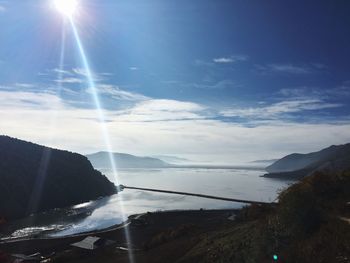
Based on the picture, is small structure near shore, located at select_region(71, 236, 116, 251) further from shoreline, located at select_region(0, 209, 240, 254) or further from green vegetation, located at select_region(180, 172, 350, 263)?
green vegetation, located at select_region(180, 172, 350, 263)

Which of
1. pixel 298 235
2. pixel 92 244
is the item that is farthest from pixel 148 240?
pixel 298 235

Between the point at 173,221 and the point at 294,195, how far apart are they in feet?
248

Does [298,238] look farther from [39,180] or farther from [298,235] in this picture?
[39,180]

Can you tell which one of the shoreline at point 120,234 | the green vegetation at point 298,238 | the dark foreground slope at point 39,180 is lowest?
the shoreline at point 120,234

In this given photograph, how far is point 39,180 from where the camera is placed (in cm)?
15525

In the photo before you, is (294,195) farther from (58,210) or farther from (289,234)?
(58,210)

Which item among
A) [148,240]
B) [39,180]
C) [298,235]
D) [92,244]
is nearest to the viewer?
[298,235]

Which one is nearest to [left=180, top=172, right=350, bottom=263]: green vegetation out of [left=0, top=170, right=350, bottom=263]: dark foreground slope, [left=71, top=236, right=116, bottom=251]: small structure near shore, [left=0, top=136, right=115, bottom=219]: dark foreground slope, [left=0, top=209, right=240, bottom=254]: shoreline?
[left=0, top=170, right=350, bottom=263]: dark foreground slope

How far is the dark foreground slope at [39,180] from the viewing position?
13325 cm

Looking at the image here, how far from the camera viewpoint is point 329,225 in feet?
77.7

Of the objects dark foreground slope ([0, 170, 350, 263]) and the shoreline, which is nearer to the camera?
dark foreground slope ([0, 170, 350, 263])

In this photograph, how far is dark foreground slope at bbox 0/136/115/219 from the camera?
13325cm

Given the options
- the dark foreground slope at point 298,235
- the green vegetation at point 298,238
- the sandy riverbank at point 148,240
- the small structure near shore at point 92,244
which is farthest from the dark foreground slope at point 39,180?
the green vegetation at point 298,238

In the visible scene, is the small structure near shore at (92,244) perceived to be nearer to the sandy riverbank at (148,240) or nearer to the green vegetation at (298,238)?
the sandy riverbank at (148,240)
